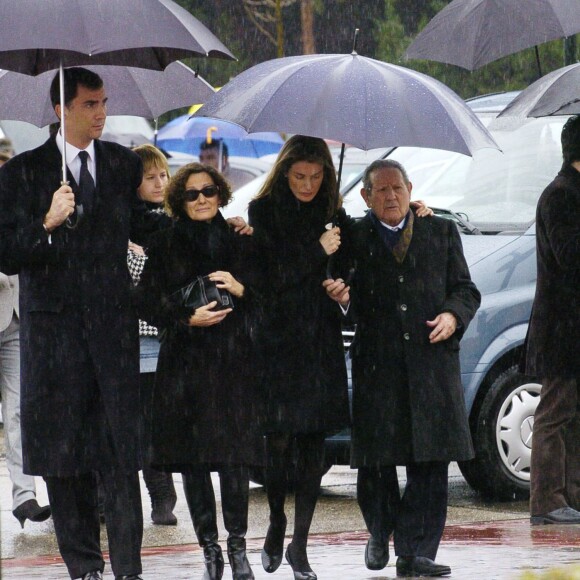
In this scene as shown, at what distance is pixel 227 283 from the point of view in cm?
677

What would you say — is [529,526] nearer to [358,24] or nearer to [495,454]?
[495,454]

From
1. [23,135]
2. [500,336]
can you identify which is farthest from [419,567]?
[23,135]

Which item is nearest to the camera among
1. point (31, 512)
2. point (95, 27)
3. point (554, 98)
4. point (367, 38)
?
point (95, 27)

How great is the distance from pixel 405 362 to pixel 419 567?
2.85 ft

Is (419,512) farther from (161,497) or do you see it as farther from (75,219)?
(161,497)

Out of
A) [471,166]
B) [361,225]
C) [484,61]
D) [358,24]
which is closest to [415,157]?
[471,166]

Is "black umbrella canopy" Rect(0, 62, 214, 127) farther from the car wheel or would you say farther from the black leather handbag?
the car wheel

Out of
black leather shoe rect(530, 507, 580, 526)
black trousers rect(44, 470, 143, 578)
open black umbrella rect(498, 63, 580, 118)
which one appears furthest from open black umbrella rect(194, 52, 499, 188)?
black leather shoe rect(530, 507, 580, 526)

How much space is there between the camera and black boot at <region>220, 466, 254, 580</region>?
675 centimetres

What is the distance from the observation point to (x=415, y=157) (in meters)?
10.5

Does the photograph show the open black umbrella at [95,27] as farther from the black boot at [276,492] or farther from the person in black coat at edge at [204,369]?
the black boot at [276,492]

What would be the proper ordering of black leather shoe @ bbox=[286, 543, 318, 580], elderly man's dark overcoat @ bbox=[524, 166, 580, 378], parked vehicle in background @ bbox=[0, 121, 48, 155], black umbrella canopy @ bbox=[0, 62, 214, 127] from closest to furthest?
black leather shoe @ bbox=[286, 543, 318, 580]
black umbrella canopy @ bbox=[0, 62, 214, 127]
elderly man's dark overcoat @ bbox=[524, 166, 580, 378]
parked vehicle in background @ bbox=[0, 121, 48, 155]

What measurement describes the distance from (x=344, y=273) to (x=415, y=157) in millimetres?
3532

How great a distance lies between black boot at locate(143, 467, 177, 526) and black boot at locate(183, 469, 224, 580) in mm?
2208
